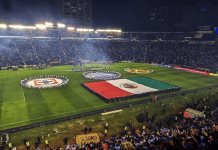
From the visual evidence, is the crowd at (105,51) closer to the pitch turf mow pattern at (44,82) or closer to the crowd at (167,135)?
the pitch turf mow pattern at (44,82)

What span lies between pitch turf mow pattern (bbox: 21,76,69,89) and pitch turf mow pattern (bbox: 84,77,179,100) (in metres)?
8.38

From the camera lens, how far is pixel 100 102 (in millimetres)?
43312

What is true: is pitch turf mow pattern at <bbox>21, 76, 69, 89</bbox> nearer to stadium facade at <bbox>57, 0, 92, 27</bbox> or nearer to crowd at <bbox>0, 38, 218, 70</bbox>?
crowd at <bbox>0, 38, 218, 70</bbox>

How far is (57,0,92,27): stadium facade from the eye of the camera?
497ft

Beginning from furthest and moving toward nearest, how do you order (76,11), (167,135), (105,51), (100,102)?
(76,11) < (105,51) < (100,102) < (167,135)

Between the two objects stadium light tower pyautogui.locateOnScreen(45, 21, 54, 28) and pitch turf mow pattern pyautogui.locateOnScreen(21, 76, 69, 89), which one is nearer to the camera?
pitch turf mow pattern pyautogui.locateOnScreen(21, 76, 69, 89)

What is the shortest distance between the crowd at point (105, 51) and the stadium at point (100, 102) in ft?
1.41

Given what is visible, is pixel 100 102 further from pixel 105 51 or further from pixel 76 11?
pixel 76 11

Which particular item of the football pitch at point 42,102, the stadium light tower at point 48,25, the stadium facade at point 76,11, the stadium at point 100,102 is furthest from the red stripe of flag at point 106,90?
the stadium facade at point 76,11

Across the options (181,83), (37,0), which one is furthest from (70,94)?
(37,0)

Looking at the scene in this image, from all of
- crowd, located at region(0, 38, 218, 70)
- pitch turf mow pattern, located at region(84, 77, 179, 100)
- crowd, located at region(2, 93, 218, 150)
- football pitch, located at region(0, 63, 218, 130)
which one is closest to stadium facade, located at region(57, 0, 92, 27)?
crowd, located at region(0, 38, 218, 70)

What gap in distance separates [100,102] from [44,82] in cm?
2163

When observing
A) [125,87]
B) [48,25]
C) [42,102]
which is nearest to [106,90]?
[125,87]

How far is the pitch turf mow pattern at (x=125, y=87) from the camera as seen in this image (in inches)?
1839
